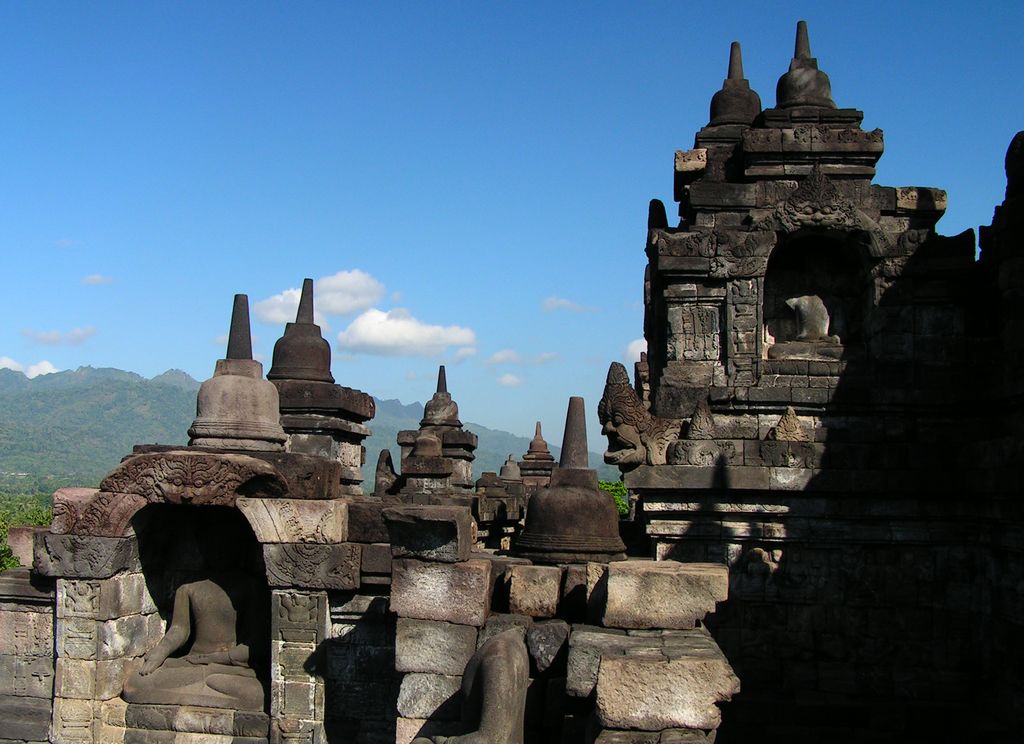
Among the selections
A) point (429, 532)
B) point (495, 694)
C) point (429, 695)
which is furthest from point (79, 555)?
point (495, 694)

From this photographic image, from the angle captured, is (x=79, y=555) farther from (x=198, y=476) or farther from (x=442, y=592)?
(x=442, y=592)

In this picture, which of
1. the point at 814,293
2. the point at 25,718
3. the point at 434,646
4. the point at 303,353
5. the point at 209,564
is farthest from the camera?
the point at 303,353

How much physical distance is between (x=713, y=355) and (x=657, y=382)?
643 millimetres

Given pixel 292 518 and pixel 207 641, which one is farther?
pixel 207 641

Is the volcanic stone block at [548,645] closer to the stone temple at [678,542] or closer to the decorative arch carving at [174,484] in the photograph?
the stone temple at [678,542]

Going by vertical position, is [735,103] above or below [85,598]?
above

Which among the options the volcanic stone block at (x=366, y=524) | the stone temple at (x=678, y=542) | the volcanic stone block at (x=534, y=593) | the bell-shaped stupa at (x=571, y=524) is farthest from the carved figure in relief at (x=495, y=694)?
the volcanic stone block at (x=366, y=524)

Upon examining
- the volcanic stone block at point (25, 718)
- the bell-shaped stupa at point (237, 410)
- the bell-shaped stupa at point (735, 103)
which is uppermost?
the bell-shaped stupa at point (735, 103)

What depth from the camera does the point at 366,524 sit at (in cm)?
647

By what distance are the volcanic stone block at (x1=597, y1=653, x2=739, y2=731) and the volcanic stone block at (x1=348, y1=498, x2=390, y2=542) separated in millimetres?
2575

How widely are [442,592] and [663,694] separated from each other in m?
1.68

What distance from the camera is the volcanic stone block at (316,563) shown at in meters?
6.38

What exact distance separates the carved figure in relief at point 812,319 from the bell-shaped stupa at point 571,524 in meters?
4.35

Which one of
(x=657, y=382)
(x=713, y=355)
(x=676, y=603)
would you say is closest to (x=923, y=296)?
(x=713, y=355)
